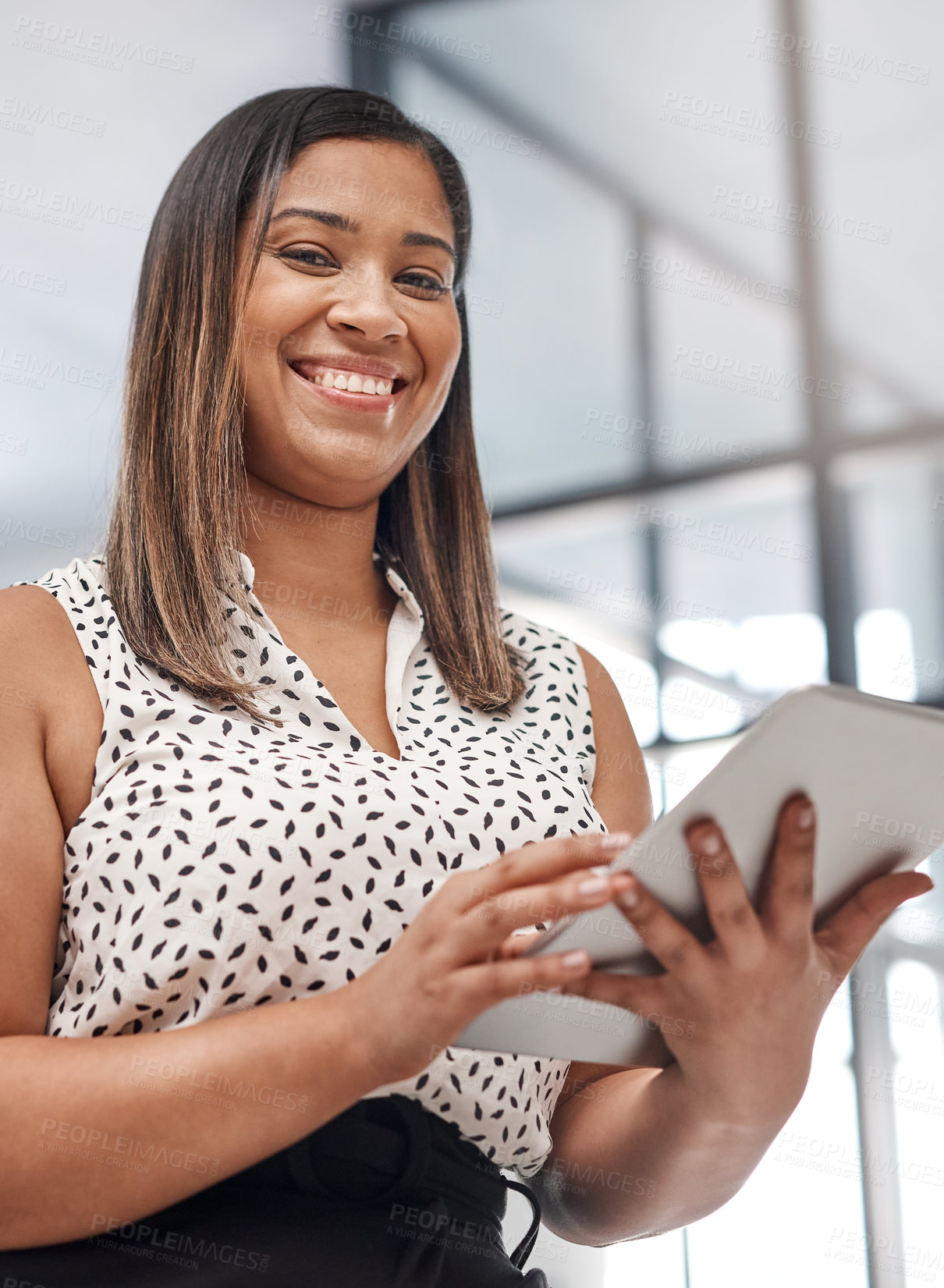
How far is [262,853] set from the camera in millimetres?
791

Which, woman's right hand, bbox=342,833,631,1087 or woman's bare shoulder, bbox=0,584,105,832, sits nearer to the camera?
woman's right hand, bbox=342,833,631,1087

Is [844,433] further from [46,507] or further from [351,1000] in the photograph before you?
[351,1000]

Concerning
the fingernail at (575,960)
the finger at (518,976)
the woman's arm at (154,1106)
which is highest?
the fingernail at (575,960)

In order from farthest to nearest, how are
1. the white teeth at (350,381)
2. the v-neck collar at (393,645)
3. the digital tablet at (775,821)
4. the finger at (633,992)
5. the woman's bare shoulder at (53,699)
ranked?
the white teeth at (350,381) < the v-neck collar at (393,645) < the woman's bare shoulder at (53,699) < the finger at (633,992) < the digital tablet at (775,821)

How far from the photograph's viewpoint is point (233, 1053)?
662 millimetres

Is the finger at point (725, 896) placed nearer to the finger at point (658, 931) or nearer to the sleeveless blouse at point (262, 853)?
the finger at point (658, 931)

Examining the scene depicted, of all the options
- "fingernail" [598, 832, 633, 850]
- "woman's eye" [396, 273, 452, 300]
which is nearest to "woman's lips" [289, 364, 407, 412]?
"woman's eye" [396, 273, 452, 300]

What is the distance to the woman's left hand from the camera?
64 cm

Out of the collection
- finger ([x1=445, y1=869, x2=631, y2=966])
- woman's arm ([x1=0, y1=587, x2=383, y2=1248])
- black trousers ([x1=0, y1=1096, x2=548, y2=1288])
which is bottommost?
black trousers ([x1=0, y1=1096, x2=548, y2=1288])

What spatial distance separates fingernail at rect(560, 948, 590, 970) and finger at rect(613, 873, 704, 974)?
0.03 metres

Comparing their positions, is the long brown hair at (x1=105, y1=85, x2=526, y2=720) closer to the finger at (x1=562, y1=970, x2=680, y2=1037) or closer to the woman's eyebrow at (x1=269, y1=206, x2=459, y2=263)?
the woman's eyebrow at (x1=269, y1=206, x2=459, y2=263)

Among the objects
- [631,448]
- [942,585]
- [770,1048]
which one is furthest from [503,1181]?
[631,448]

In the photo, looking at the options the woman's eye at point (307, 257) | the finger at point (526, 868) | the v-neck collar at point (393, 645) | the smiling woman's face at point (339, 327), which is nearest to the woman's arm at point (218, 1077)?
the finger at point (526, 868)

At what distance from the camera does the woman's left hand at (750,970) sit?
0.64 metres
